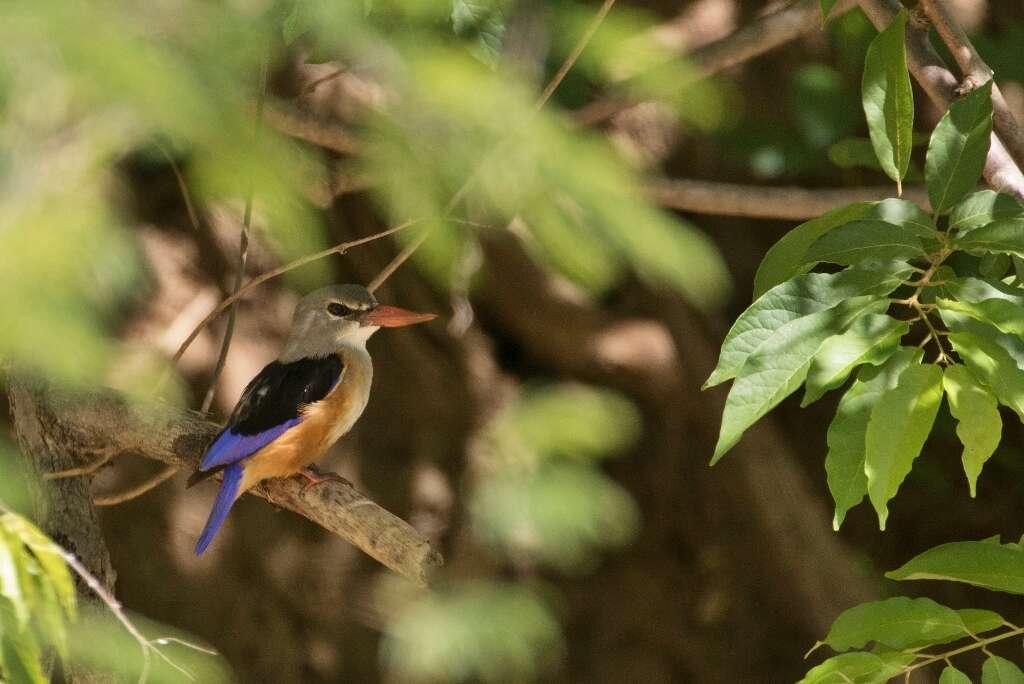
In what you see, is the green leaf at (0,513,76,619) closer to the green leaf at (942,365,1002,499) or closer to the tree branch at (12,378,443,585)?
the tree branch at (12,378,443,585)

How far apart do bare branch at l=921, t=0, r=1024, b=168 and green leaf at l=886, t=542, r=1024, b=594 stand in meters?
0.87

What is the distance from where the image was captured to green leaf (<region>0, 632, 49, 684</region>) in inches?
59.6

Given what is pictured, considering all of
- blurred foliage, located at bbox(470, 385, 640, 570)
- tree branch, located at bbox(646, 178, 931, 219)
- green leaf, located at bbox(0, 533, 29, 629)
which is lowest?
tree branch, located at bbox(646, 178, 931, 219)

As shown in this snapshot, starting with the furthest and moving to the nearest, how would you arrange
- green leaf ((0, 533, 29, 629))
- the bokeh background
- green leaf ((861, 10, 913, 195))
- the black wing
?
the bokeh background, the black wing, green leaf ((861, 10, 913, 195)), green leaf ((0, 533, 29, 629))

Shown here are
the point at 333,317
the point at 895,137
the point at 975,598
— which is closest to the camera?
the point at 895,137

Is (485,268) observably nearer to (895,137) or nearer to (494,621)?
(895,137)

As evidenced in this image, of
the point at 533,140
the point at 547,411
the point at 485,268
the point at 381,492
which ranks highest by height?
the point at 533,140

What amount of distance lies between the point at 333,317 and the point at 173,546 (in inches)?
46.4

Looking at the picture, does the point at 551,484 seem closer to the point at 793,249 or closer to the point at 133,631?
the point at 133,631

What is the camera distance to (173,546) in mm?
4477

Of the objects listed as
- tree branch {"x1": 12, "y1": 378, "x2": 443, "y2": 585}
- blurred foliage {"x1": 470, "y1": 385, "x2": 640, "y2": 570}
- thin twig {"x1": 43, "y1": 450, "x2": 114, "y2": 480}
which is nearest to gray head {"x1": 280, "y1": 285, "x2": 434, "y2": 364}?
tree branch {"x1": 12, "y1": 378, "x2": 443, "y2": 585}

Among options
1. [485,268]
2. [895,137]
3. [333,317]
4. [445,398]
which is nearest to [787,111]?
[485,268]

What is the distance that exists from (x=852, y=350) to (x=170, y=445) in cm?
177

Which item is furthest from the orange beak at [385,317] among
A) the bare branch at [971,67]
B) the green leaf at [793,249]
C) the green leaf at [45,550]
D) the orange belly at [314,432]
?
the green leaf at [45,550]
